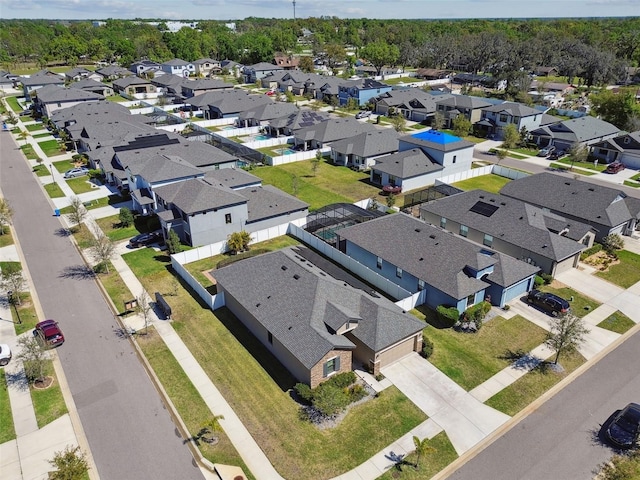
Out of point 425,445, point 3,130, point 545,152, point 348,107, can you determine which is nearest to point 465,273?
point 425,445

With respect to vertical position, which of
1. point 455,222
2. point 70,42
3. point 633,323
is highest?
point 70,42

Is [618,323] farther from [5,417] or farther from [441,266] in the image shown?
[5,417]

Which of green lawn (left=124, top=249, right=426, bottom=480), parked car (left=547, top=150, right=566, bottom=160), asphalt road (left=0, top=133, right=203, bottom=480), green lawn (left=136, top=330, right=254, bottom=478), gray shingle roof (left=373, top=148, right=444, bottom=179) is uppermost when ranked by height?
gray shingle roof (left=373, top=148, right=444, bottom=179)

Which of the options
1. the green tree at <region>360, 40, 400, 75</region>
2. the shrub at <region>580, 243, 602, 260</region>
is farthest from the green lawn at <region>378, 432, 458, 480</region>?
the green tree at <region>360, 40, 400, 75</region>

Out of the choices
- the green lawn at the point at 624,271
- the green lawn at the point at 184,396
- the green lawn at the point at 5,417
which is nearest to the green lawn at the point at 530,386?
the green lawn at the point at 624,271

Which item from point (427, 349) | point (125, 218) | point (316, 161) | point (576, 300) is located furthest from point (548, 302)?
point (125, 218)

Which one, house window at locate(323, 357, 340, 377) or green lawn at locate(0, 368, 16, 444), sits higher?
house window at locate(323, 357, 340, 377)

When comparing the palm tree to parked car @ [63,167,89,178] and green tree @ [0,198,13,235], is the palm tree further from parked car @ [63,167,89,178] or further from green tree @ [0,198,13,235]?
parked car @ [63,167,89,178]

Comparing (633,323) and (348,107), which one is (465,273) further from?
(348,107)
